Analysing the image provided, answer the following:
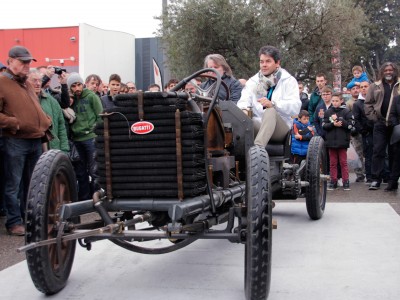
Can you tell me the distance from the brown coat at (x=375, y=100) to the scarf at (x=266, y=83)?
3.74m

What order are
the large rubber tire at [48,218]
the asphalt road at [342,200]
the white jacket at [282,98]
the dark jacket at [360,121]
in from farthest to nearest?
the dark jacket at [360,121], the white jacket at [282,98], the asphalt road at [342,200], the large rubber tire at [48,218]

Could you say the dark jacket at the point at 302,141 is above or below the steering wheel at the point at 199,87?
below

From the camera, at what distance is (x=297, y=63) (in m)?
20.1

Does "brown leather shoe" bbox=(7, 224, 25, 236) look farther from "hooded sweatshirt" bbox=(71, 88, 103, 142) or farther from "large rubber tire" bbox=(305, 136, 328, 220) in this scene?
"large rubber tire" bbox=(305, 136, 328, 220)

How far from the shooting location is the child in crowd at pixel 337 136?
9477 mm

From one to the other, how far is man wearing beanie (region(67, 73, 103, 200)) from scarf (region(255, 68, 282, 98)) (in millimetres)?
2790

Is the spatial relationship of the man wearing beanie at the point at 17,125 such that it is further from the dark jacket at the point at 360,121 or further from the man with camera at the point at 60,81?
the dark jacket at the point at 360,121

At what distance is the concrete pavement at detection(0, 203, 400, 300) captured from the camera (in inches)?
145

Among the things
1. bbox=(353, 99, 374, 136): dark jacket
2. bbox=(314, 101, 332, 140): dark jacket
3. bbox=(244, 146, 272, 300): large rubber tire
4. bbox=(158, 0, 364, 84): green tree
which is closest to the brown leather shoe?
bbox=(244, 146, 272, 300): large rubber tire

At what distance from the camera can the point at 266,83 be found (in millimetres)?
5738

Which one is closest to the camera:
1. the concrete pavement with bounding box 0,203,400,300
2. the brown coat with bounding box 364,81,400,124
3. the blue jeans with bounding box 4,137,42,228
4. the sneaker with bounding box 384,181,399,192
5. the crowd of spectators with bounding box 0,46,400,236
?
the concrete pavement with bounding box 0,203,400,300

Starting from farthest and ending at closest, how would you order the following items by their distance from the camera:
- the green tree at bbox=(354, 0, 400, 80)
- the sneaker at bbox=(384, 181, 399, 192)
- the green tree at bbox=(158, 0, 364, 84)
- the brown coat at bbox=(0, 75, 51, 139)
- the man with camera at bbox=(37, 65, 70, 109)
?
the green tree at bbox=(354, 0, 400, 80) → the green tree at bbox=(158, 0, 364, 84) → the sneaker at bbox=(384, 181, 399, 192) → the man with camera at bbox=(37, 65, 70, 109) → the brown coat at bbox=(0, 75, 51, 139)

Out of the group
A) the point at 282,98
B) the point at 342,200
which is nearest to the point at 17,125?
the point at 282,98

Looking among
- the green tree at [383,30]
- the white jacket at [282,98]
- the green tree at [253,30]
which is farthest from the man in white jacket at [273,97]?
the green tree at [383,30]
